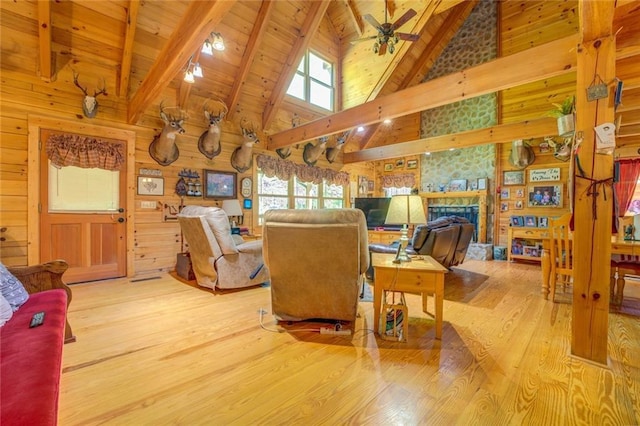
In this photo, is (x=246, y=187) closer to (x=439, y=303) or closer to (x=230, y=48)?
(x=230, y=48)

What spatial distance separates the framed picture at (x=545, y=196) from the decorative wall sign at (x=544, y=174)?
0.50ft

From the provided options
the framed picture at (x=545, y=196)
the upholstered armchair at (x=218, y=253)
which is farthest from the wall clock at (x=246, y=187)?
the framed picture at (x=545, y=196)

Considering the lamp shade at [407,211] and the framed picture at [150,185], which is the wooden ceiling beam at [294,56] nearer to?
the framed picture at [150,185]

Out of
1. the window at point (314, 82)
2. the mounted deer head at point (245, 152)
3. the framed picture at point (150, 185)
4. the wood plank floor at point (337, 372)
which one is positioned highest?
the window at point (314, 82)

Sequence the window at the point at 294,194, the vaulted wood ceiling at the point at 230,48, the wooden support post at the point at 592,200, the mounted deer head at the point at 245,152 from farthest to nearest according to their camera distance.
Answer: the window at the point at 294,194 → the mounted deer head at the point at 245,152 → the vaulted wood ceiling at the point at 230,48 → the wooden support post at the point at 592,200

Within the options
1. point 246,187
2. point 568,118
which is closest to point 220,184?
point 246,187

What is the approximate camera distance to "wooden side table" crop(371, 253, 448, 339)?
2312mm

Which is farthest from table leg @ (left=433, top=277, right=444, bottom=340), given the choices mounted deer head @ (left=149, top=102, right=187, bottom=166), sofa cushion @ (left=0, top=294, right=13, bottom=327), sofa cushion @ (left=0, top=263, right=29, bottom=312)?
mounted deer head @ (left=149, top=102, right=187, bottom=166)

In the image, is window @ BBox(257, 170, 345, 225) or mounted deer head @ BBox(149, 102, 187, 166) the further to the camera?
window @ BBox(257, 170, 345, 225)

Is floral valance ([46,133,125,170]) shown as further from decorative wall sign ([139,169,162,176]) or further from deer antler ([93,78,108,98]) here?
deer antler ([93,78,108,98])

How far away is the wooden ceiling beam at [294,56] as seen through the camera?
5.09 metres

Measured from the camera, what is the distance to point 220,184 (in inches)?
214

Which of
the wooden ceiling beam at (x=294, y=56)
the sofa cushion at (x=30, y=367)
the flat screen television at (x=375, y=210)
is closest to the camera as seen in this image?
the sofa cushion at (x=30, y=367)

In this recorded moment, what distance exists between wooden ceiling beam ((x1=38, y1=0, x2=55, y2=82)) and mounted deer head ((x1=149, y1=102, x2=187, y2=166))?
1307mm
